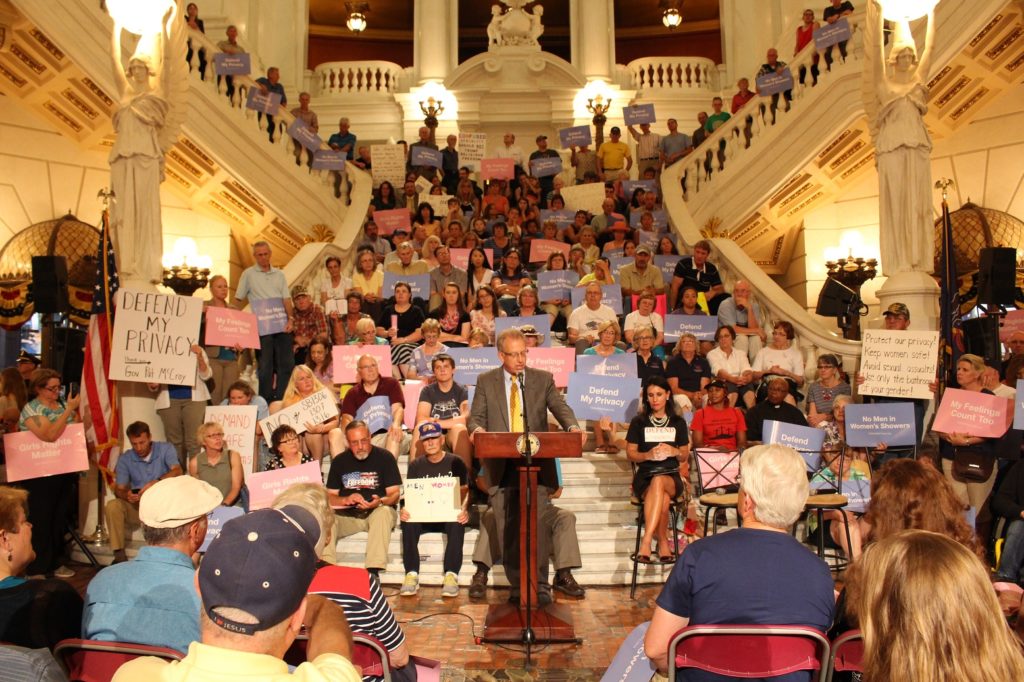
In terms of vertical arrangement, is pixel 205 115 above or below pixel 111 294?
above

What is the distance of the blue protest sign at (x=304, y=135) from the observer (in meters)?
14.1

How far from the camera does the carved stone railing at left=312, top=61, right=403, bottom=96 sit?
2011 cm

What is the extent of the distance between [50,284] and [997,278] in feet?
33.5

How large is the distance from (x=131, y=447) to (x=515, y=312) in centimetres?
454

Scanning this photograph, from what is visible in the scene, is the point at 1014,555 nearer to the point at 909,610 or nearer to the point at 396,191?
the point at 909,610

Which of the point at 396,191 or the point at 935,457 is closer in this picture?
the point at 935,457

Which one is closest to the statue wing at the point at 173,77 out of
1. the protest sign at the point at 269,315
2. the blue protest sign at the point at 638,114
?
the protest sign at the point at 269,315

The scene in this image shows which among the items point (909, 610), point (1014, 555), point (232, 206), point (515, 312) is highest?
point (232, 206)

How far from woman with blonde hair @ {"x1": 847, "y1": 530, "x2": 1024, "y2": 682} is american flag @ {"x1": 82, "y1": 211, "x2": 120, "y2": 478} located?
723cm

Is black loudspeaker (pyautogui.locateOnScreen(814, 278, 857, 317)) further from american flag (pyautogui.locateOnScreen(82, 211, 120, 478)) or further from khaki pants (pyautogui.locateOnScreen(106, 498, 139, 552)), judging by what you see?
khaki pants (pyautogui.locateOnScreen(106, 498, 139, 552))

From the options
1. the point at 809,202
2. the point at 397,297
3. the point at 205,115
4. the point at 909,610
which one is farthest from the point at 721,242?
the point at 909,610

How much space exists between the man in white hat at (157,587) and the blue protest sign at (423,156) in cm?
1323

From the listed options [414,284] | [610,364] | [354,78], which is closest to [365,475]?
[610,364]

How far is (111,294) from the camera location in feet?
28.4
